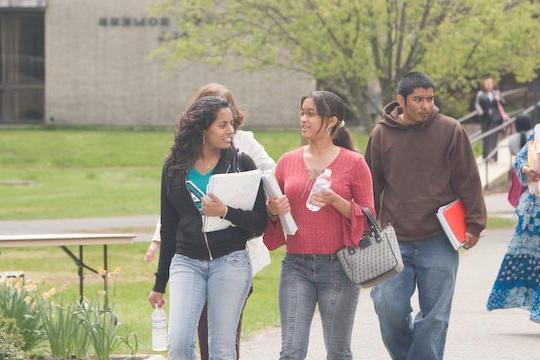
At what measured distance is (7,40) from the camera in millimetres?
45562

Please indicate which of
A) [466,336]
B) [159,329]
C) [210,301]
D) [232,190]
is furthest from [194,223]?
[466,336]

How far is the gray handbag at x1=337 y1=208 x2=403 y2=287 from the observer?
6.88 metres

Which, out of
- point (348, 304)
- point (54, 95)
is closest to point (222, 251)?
point (348, 304)

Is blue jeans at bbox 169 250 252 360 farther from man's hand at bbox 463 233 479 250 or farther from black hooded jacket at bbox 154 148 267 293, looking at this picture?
man's hand at bbox 463 233 479 250

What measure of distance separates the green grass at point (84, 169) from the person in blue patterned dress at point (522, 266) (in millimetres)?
13230

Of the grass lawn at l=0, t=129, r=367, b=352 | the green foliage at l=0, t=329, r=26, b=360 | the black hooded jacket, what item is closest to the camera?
the black hooded jacket

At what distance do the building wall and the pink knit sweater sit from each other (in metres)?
36.2

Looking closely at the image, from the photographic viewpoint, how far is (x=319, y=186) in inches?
268

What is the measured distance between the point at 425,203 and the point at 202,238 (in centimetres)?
149

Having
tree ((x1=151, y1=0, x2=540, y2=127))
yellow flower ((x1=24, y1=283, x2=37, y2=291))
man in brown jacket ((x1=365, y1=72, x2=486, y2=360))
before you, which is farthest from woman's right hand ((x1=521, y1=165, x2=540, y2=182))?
tree ((x1=151, y1=0, x2=540, y2=127))

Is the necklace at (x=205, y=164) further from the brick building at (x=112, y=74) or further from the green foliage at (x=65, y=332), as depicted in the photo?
the brick building at (x=112, y=74)

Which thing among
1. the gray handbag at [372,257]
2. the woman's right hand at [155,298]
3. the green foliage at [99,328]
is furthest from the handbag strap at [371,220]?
the green foliage at [99,328]

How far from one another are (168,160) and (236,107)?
62cm

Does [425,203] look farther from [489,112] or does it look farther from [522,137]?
[489,112]
